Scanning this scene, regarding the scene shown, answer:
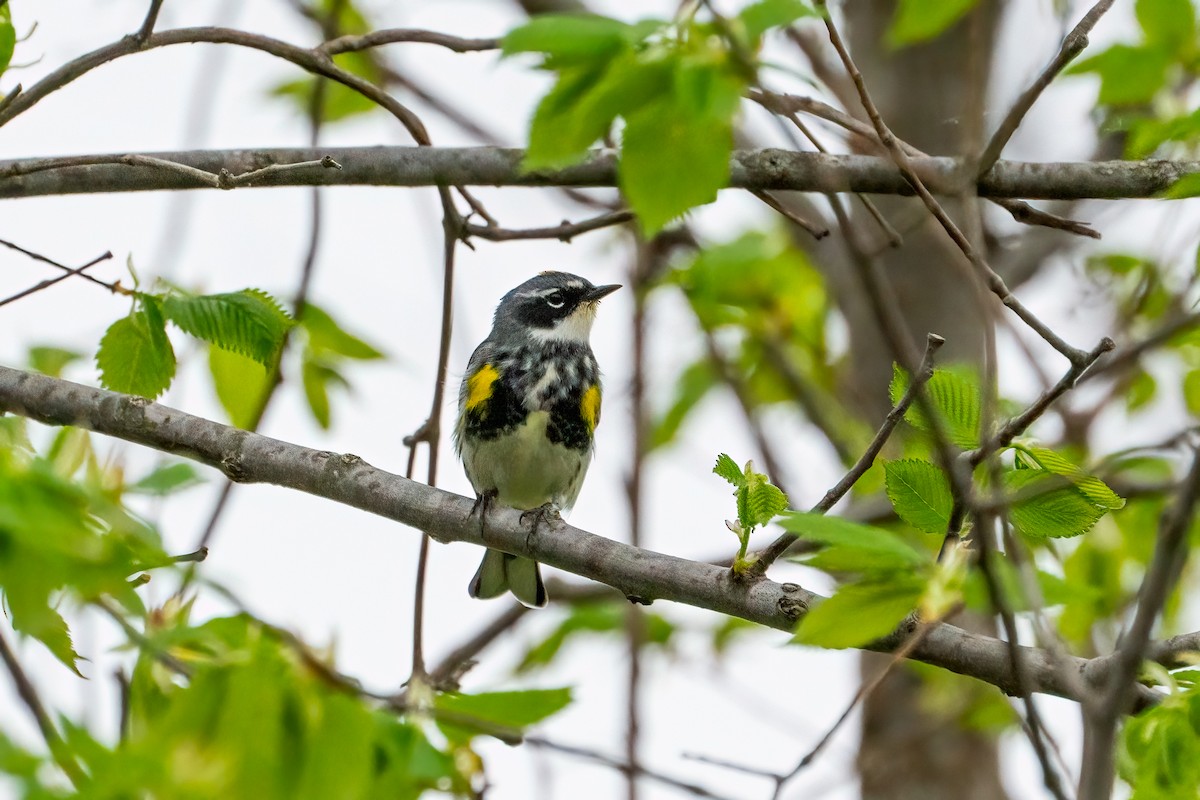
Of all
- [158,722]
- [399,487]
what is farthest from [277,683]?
[399,487]

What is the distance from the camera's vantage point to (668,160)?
202cm

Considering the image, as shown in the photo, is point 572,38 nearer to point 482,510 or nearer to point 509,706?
point 509,706

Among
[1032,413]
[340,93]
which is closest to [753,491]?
[1032,413]

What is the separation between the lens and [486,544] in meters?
3.31

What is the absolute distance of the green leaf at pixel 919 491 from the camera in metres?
2.29

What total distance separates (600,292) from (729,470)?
368 centimetres

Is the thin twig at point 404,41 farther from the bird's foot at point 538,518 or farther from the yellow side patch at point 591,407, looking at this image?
the yellow side patch at point 591,407

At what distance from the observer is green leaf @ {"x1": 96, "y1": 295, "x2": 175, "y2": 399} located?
3033 mm

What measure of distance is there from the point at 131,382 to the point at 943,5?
2755 mm

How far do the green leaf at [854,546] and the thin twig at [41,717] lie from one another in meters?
0.98

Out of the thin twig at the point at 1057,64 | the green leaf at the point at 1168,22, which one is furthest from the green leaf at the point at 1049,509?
the green leaf at the point at 1168,22

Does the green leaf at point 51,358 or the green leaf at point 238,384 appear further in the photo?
the green leaf at point 51,358

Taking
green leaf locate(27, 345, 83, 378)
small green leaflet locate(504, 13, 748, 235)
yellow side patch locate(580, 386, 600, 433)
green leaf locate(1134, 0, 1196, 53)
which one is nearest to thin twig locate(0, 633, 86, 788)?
small green leaflet locate(504, 13, 748, 235)

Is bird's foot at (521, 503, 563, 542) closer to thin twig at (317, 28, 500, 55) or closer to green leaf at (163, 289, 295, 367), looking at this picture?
green leaf at (163, 289, 295, 367)
